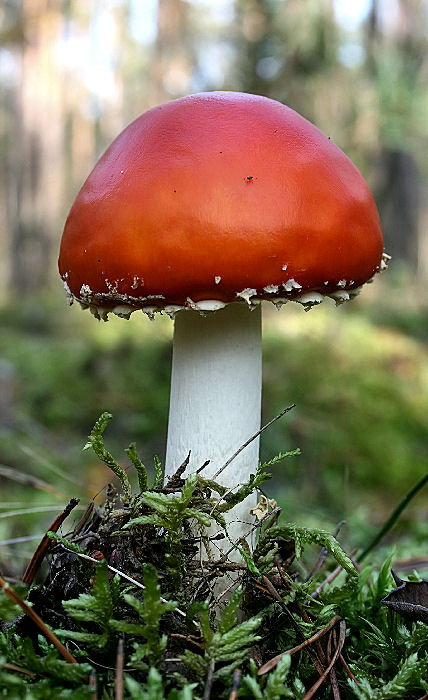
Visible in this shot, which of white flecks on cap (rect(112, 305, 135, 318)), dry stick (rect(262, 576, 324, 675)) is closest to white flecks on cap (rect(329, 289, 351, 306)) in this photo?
white flecks on cap (rect(112, 305, 135, 318))

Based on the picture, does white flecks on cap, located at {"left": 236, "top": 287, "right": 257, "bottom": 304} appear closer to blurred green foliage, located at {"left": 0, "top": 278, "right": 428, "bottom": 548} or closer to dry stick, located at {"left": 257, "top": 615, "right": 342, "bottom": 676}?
dry stick, located at {"left": 257, "top": 615, "right": 342, "bottom": 676}

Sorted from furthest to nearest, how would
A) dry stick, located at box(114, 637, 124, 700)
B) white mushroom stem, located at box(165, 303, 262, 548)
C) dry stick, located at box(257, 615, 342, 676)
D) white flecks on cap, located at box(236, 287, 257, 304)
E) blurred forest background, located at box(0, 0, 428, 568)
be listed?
blurred forest background, located at box(0, 0, 428, 568) < white mushroom stem, located at box(165, 303, 262, 548) < white flecks on cap, located at box(236, 287, 257, 304) < dry stick, located at box(257, 615, 342, 676) < dry stick, located at box(114, 637, 124, 700)

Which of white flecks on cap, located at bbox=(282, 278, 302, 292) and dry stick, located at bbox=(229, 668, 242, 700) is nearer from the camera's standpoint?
dry stick, located at bbox=(229, 668, 242, 700)

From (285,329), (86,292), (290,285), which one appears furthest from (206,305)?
(285,329)

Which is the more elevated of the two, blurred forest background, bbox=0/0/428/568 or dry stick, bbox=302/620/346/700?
blurred forest background, bbox=0/0/428/568

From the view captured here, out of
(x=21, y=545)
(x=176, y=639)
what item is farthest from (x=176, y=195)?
(x=21, y=545)

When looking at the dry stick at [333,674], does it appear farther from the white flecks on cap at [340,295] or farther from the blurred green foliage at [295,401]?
the blurred green foliage at [295,401]

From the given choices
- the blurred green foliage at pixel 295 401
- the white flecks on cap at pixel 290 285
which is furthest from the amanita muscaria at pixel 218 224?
the blurred green foliage at pixel 295 401
